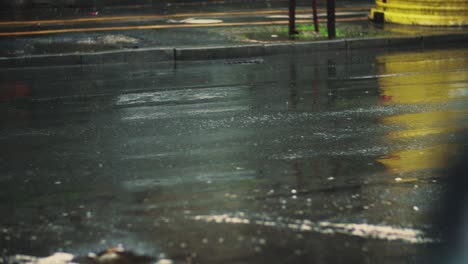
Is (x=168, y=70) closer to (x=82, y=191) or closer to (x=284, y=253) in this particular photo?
(x=82, y=191)

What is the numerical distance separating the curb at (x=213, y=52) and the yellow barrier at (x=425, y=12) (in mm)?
1517

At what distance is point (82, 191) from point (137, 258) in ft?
5.03

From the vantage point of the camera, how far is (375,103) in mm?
9734

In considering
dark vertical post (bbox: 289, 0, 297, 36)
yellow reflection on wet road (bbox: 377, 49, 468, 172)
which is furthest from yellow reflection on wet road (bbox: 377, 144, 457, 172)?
dark vertical post (bbox: 289, 0, 297, 36)

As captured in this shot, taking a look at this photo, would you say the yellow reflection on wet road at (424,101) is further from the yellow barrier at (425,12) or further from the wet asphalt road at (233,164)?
the yellow barrier at (425,12)

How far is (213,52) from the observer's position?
47.1 feet

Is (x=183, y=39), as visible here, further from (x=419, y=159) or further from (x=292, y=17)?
(x=419, y=159)

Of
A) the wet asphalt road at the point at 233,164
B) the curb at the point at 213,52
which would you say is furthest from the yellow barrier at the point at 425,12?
the wet asphalt road at the point at 233,164

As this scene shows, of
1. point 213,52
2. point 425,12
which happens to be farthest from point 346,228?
point 425,12

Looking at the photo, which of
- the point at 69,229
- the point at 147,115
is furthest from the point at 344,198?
the point at 147,115

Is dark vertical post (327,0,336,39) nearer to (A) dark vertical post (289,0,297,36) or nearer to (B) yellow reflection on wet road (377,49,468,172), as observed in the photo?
(A) dark vertical post (289,0,297,36)

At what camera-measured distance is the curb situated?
13.8 metres

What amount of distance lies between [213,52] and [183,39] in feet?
4.43

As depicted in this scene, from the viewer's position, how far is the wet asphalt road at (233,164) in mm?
5172
